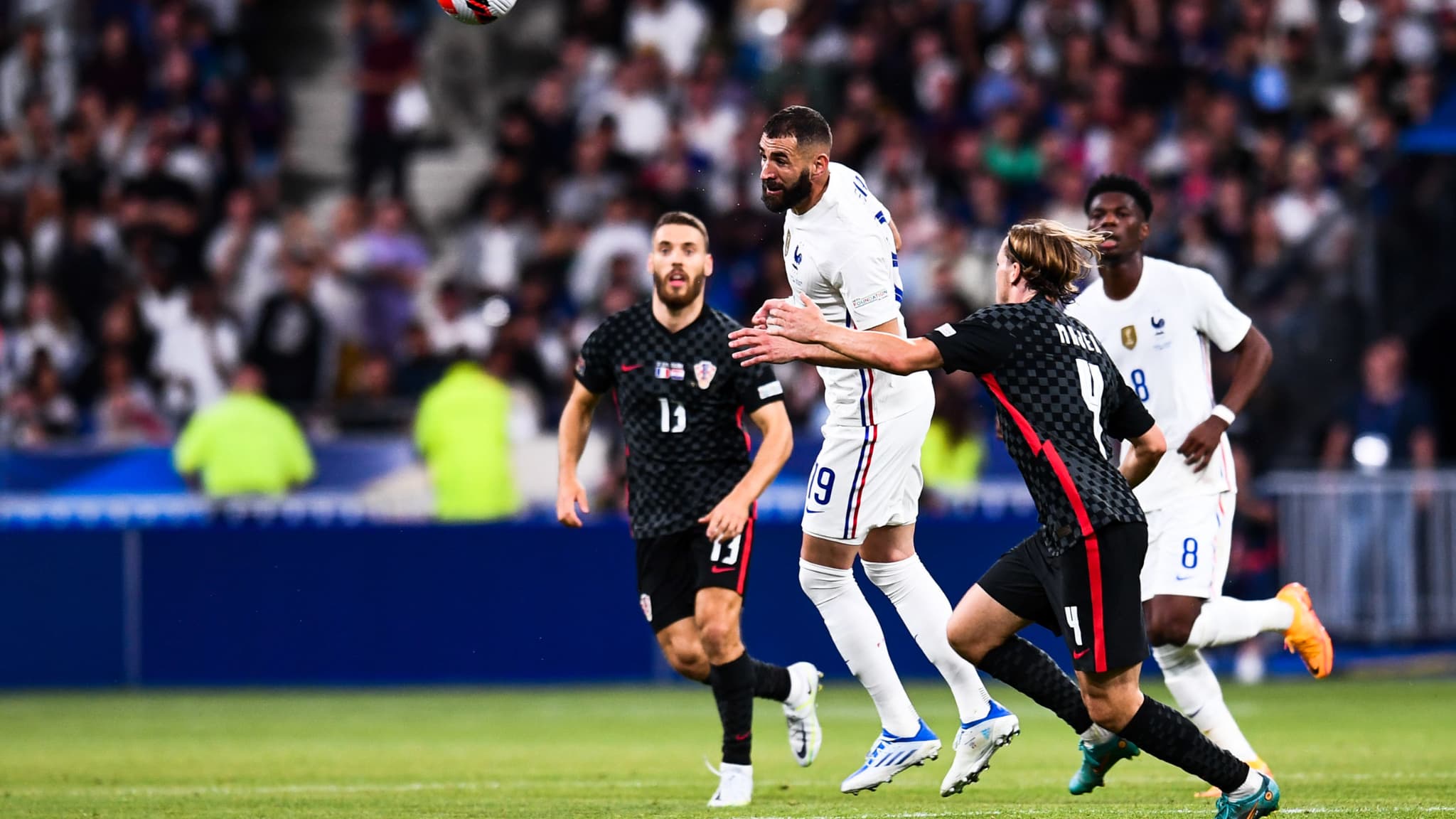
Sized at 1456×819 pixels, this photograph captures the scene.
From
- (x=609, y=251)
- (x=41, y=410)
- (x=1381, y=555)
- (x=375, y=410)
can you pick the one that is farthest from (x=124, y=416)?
(x=1381, y=555)

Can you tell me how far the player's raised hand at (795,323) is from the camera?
21.7 feet

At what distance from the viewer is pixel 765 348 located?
656cm

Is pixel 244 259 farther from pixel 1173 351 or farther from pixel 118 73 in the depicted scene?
pixel 1173 351

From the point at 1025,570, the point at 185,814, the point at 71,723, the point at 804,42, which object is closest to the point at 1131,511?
the point at 1025,570

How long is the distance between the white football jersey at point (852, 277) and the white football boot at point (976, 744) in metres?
1.25

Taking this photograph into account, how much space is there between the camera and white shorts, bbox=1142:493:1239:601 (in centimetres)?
876

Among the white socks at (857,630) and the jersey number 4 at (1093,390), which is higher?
the jersey number 4 at (1093,390)

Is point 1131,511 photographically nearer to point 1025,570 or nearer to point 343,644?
point 1025,570

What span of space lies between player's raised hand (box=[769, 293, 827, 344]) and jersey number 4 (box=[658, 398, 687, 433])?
228 centimetres

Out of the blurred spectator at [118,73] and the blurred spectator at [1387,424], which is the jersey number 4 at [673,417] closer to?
the blurred spectator at [1387,424]

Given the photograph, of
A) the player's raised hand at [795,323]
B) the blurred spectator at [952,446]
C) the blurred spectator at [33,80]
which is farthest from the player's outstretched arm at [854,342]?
the blurred spectator at [33,80]

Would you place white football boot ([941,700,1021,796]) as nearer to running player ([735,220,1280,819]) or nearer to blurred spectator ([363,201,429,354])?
running player ([735,220,1280,819])

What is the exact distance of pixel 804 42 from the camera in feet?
65.5

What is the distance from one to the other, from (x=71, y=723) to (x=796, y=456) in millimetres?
5624
